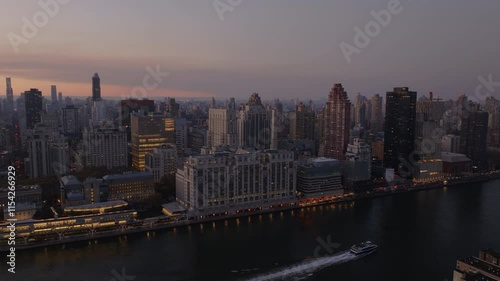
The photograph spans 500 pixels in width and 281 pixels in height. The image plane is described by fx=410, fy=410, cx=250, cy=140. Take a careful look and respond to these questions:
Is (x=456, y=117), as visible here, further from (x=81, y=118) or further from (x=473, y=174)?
(x=81, y=118)

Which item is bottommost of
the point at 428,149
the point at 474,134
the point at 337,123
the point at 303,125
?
the point at 428,149

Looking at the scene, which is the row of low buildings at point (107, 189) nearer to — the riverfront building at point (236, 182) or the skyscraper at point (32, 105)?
the riverfront building at point (236, 182)

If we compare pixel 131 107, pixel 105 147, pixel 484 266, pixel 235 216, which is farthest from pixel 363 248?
pixel 131 107

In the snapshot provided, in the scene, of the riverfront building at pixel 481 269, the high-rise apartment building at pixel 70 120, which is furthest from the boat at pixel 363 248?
the high-rise apartment building at pixel 70 120

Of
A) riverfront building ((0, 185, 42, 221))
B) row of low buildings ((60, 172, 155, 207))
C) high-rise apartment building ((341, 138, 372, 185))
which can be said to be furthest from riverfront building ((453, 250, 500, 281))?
riverfront building ((0, 185, 42, 221))

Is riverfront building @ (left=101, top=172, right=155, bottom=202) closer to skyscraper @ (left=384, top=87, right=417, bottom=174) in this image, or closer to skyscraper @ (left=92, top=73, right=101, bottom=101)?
skyscraper @ (left=384, top=87, right=417, bottom=174)

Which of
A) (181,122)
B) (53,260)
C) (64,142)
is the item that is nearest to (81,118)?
(181,122)

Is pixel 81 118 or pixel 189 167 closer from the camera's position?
pixel 189 167

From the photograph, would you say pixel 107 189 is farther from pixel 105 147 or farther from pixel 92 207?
pixel 105 147
